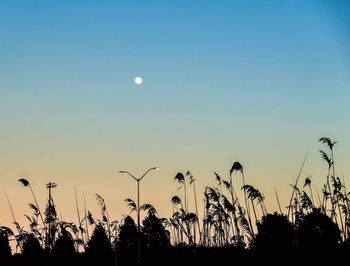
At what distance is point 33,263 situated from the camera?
64.4 metres

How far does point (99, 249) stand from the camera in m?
63.2

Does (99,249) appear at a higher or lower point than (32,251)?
lower

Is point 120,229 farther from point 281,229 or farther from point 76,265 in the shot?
point 281,229

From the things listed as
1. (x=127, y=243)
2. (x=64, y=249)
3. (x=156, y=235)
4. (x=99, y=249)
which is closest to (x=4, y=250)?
(x=64, y=249)

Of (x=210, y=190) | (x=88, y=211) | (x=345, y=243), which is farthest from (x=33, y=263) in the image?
(x=345, y=243)

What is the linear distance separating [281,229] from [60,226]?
106ft

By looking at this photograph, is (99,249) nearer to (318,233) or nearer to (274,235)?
(274,235)

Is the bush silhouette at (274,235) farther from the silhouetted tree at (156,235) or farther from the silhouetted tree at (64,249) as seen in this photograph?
the silhouetted tree at (64,249)

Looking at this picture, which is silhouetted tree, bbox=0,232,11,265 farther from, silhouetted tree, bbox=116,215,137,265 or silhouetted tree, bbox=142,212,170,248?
silhouetted tree, bbox=142,212,170,248

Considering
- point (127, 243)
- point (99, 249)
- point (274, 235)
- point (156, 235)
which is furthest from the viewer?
point (156, 235)

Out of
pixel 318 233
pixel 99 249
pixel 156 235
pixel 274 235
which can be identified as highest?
pixel 156 235

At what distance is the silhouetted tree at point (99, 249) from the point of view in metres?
62.0

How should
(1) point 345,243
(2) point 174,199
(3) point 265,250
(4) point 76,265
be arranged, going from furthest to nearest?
(4) point 76,265
(2) point 174,199
(1) point 345,243
(3) point 265,250

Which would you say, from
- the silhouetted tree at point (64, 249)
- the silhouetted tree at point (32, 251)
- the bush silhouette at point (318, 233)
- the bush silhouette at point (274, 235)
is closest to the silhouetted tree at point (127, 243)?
the silhouetted tree at point (64, 249)
